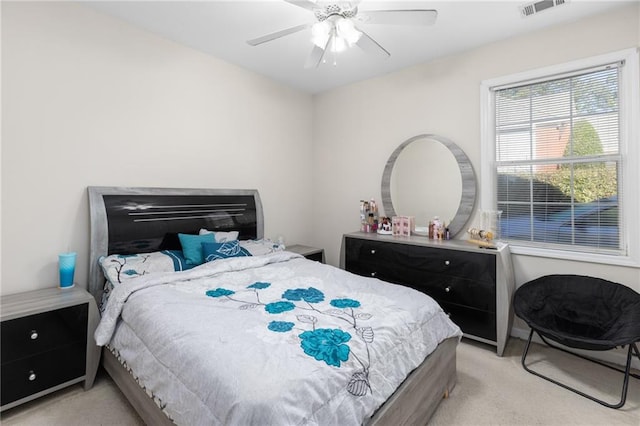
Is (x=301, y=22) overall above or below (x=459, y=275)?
above

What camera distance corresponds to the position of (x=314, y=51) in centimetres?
231

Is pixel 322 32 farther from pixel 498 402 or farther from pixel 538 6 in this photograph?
pixel 498 402

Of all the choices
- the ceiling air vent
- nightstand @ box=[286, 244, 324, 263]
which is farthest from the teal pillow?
the ceiling air vent

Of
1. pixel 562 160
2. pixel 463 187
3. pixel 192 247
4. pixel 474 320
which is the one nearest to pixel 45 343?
pixel 192 247

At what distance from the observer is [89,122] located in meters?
2.45

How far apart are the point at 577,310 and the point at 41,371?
381 cm

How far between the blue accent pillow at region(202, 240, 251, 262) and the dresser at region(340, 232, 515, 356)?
136 centimetres

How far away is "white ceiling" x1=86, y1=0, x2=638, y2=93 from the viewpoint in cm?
235

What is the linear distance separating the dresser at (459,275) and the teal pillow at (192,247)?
1664 millimetres

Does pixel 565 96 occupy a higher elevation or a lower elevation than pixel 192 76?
lower

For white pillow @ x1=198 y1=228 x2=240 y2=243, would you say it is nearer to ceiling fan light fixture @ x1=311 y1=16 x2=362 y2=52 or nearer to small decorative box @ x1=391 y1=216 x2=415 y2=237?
small decorative box @ x1=391 y1=216 x2=415 y2=237

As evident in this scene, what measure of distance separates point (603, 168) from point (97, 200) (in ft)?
13.5

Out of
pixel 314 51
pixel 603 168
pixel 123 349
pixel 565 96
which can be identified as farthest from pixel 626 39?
pixel 123 349

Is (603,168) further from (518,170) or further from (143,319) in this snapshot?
(143,319)
